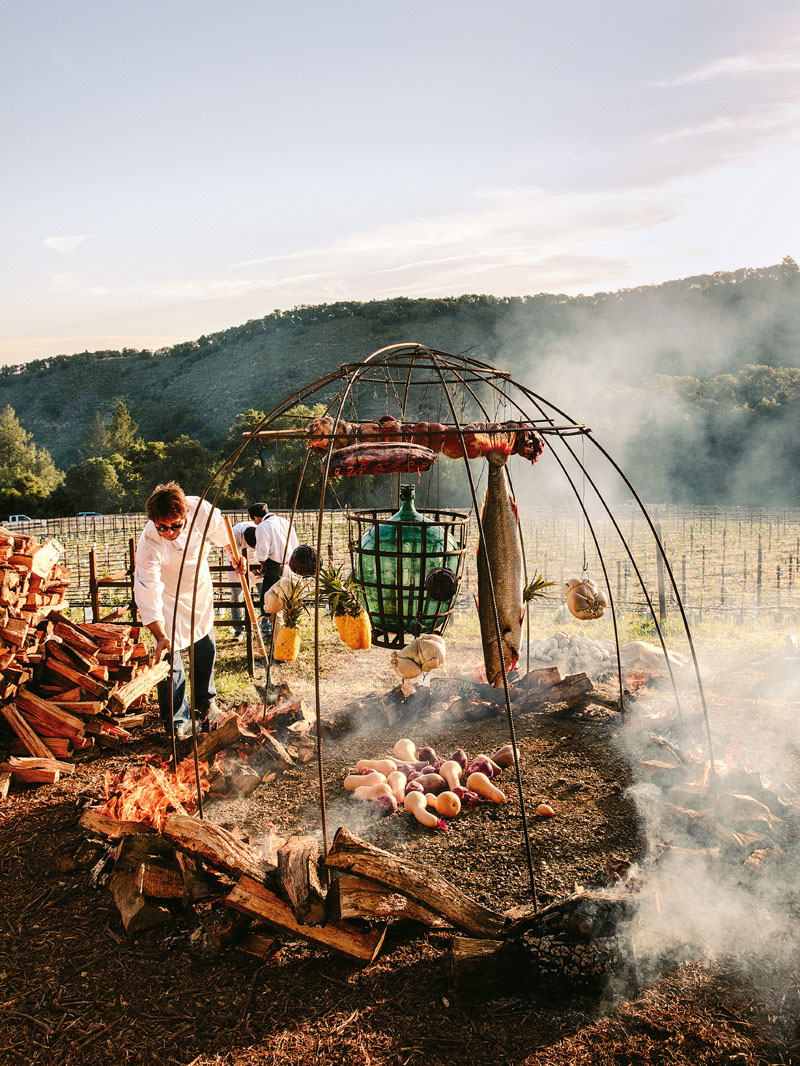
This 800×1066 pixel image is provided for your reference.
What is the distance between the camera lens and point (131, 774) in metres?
4.49

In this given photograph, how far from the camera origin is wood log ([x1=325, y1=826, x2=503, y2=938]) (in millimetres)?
3031

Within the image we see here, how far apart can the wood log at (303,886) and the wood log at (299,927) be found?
4cm

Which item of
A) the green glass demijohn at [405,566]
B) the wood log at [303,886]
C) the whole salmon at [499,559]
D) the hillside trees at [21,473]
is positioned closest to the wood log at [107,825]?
the wood log at [303,886]

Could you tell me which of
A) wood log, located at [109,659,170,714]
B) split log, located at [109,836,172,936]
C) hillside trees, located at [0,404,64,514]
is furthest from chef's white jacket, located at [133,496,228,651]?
hillside trees, located at [0,404,64,514]

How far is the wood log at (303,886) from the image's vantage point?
3100 millimetres

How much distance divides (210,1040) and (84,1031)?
0.55 m

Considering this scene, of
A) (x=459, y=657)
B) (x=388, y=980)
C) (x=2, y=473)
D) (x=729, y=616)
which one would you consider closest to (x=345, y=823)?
→ (x=388, y=980)

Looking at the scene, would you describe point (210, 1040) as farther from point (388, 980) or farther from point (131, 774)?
point (131, 774)

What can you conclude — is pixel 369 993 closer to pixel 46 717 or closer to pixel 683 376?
pixel 46 717

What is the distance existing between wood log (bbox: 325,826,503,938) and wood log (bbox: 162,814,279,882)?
43 centimetres

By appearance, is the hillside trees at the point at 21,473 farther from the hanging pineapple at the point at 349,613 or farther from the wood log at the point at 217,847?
the wood log at the point at 217,847

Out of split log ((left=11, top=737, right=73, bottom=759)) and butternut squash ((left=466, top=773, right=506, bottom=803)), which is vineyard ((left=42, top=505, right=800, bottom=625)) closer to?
split log ((left=11, top=737, right=73, bottom=759))

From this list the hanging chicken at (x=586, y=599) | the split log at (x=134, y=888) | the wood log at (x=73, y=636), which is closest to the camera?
the split log at (x=134, y=888)

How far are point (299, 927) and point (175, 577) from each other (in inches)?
116
